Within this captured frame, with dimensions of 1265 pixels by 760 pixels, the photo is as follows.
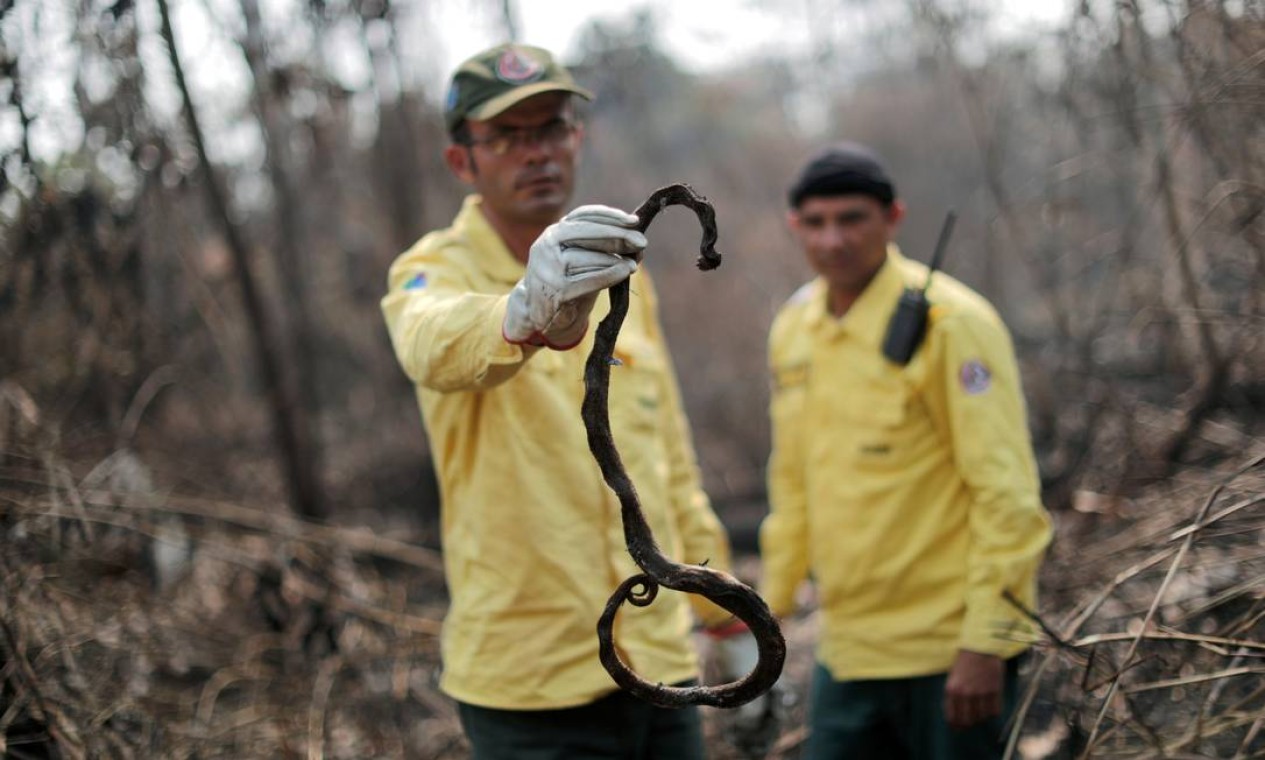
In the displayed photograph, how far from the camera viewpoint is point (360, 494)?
24.7ft

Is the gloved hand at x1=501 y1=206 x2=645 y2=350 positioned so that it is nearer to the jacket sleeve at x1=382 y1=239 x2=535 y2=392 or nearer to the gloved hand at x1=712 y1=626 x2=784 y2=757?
the jacket sleeve at x1=382 y1=239 x2=535 y2=392

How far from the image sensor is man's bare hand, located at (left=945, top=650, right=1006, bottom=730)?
8.13 feet

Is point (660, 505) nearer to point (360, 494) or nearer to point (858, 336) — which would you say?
point (858, 336)

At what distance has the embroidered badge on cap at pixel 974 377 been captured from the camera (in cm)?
259

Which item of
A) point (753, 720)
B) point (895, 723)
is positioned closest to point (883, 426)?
point (895, 723)

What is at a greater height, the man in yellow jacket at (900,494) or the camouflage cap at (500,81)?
the camouflage cap at (500,81)

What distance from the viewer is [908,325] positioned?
106 inches

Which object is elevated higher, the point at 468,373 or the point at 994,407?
the point at 468,373

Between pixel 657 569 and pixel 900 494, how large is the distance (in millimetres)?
1174

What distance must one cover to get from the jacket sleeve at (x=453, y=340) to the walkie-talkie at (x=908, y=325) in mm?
1154

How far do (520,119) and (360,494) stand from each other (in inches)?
222

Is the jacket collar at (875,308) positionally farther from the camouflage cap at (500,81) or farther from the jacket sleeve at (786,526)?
the camouflage cap at (500,81)

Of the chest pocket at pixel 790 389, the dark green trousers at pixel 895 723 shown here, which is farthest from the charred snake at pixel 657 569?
the chest pocket at pixel 790 389

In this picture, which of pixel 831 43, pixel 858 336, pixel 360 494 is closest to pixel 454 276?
pixel 858 336
